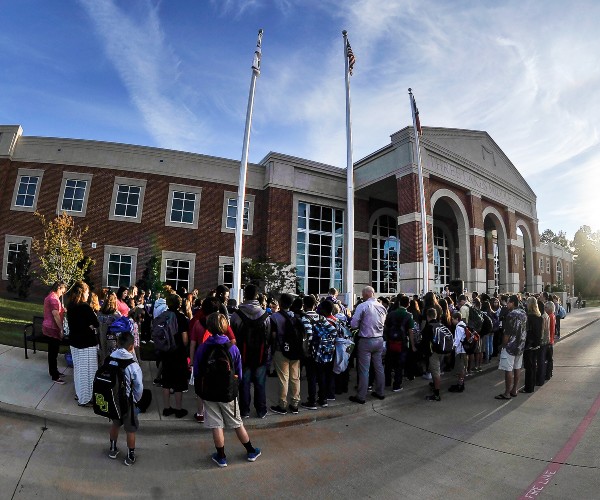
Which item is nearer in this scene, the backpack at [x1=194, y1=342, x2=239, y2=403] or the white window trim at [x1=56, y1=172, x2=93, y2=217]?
the backpack at [x1=194, y1=342, x2=239, y2=403]

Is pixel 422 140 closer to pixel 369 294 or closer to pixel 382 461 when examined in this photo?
pixel 369 294

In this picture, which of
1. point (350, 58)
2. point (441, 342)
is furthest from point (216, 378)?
point (350, 58)

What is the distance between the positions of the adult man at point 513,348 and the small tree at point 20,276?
1992 cm

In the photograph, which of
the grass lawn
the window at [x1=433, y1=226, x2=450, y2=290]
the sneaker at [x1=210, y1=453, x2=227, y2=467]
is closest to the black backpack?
the sneaker at [x1=210, y1=453, x2=227, y2=467]

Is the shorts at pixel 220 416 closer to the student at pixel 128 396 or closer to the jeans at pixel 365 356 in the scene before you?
the student at pixel 128 396

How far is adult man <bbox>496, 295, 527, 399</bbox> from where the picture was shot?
684cm

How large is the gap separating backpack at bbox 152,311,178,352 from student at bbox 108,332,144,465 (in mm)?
1089

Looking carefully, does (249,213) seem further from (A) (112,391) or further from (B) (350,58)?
(A) (112,391)

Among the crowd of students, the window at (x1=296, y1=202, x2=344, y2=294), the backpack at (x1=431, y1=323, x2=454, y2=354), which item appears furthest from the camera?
the window at (x1=296, y1=202, x2=344, y2=294)

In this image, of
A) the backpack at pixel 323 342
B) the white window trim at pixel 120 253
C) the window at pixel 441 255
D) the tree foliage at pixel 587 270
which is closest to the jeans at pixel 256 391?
the backpack at pixel 323 342

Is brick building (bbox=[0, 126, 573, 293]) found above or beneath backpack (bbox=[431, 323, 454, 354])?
above

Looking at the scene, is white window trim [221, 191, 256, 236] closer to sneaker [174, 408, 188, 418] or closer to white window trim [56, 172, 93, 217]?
white window trim [56, 172, 93, 217]

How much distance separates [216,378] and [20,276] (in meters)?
18.0

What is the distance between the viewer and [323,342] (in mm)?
5926
